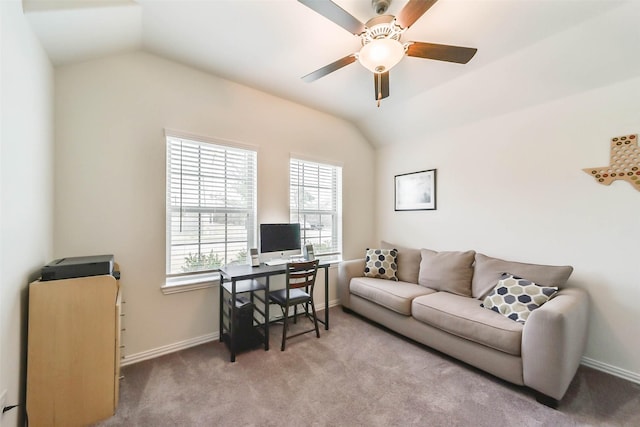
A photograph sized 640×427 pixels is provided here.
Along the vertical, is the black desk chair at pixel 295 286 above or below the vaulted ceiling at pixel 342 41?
below

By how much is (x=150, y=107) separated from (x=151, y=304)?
72.3 inches

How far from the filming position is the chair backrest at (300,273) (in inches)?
96.7

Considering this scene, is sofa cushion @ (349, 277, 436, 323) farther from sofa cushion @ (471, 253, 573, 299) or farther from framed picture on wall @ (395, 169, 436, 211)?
framed picture on wall @ (395, 169, 436, 211)

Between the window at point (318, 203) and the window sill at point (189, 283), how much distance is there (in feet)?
3.89

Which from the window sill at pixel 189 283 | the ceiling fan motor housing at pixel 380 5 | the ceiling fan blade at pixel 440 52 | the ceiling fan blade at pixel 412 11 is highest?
the ceiling fan motor housing at pixel 380 5

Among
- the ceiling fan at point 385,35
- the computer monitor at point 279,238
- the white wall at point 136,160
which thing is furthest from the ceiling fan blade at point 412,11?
the computer monitor at point 279,238

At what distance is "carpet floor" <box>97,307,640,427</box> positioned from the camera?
1.59 metres

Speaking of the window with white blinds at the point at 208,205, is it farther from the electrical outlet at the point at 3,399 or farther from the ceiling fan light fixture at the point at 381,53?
the ceiling fan light fixture at the point at 381,53

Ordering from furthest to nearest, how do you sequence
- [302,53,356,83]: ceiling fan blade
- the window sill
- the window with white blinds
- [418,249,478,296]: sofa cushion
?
[418,249,478,296]: sofa cushion → the window with white blinds → the window sill → [302,53,356,83]: ceiling fan blade

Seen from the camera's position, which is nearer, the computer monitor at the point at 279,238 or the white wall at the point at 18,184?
the white wall at the point at 18,184

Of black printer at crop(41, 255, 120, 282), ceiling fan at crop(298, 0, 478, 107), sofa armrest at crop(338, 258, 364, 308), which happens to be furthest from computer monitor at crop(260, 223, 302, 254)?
ceiling fan at crop(298, 0, 478, 107)

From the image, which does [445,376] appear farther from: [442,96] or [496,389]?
[442,96]

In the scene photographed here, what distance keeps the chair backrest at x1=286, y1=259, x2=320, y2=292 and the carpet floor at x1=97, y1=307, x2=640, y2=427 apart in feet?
2.05

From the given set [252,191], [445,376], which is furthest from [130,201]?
[445,376]
